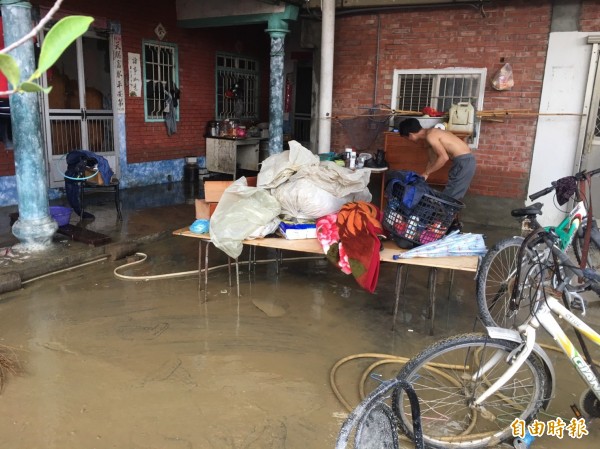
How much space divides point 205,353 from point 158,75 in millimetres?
6784

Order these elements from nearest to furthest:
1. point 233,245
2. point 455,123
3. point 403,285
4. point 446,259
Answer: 1. point 446,259
2. point 233,245
3. point 403,285
4. point 455,123

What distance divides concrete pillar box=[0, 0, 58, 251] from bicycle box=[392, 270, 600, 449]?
417cm

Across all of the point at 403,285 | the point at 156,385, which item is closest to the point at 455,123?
the point at 403,285

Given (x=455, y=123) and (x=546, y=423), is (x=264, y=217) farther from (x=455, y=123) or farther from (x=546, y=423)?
(x=455, y=123)

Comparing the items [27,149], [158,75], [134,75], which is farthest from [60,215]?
[158,75]

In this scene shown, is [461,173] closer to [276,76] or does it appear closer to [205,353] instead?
[276,76]

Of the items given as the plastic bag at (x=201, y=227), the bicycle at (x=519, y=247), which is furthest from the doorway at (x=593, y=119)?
the plastic bag at (x=201, y=227)

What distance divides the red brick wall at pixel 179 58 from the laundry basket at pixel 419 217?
5.74 meters

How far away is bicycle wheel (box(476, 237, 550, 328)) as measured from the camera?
2.68 m

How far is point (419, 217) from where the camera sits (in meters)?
3.82

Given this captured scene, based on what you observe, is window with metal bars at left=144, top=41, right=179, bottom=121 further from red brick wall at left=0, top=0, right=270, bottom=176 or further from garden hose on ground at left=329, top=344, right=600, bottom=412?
garden hose on ground at left=329, top=344, right=600, bottom=412

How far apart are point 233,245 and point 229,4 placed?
5.24 m

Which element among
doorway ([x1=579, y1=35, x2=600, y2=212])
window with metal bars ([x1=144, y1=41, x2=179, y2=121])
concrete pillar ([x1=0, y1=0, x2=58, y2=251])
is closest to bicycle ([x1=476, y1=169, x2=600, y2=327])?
doorway ([x1=579, y1=35, x2=600, y2=212])

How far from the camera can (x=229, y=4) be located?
7879mm
